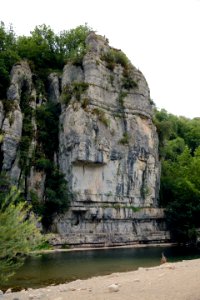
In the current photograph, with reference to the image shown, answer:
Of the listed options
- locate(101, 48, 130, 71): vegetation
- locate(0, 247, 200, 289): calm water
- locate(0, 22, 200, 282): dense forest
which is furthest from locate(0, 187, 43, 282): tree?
locate(101, 48, 130, 71): vegetation

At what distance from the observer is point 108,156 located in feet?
167

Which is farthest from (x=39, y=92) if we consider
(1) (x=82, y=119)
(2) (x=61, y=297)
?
(2) (x=61, y=297)

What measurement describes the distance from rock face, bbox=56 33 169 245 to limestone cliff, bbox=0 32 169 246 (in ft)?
0.38

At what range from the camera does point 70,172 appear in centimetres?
4912

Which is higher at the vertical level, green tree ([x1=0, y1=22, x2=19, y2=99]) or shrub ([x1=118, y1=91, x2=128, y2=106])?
green tree ([x1=0, y1=22, x2=19, y2=99])

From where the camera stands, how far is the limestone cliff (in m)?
47.5

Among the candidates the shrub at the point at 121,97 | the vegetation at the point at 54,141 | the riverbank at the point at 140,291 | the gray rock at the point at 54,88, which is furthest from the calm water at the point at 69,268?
the gray rock at the point at 54,88

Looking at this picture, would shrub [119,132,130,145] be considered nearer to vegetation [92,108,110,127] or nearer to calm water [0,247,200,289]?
vegetation [92,108,110,127]

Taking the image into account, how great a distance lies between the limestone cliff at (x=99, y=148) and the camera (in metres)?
47.5

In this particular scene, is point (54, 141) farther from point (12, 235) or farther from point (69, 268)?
point (12, 235)

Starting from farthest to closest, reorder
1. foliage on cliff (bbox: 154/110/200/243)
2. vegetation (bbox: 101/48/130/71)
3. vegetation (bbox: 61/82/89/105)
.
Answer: vegetation (bbox: 101/48/130/71) → vegetation (bbox: 61/82/89/105) → foliage on cliff (bbox: 154/110/200/243)

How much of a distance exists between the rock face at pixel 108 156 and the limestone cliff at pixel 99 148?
0.12 meters

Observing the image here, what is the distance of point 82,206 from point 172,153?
30795 millimetres

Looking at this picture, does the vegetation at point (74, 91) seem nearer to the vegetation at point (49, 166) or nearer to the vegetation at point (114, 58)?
the vegetation at point (49, 166)
